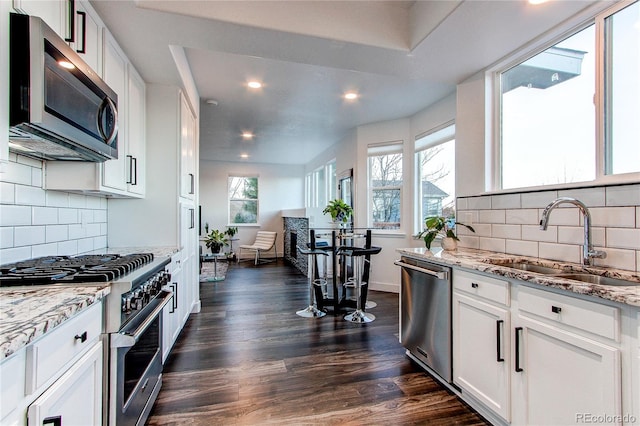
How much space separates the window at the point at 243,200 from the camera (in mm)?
8398

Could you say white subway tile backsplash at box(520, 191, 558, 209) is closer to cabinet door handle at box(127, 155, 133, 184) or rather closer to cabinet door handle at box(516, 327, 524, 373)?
cabinet door handle at box(516, 327, 524, 373)

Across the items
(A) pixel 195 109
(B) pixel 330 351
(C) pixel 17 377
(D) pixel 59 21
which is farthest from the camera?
(A) pixel 195 109

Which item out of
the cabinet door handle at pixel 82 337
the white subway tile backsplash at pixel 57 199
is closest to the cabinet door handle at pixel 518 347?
the cabinet door handle at pixel 82 337

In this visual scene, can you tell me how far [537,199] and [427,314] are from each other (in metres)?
1.08

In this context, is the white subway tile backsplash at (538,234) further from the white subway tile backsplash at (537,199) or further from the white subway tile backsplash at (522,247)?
the white subway tile backsplash at (537,199)

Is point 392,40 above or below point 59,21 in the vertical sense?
above

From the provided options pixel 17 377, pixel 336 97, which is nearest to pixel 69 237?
pixel 17 377

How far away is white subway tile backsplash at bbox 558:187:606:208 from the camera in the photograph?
64.3 inches

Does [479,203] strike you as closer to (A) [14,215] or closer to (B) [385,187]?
Answer: (B) [385,187]

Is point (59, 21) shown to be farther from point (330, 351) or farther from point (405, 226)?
point (405, 226)

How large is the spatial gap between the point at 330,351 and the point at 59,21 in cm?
273

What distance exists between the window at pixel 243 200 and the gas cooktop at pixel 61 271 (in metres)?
6.82

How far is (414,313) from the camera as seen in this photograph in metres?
2.33

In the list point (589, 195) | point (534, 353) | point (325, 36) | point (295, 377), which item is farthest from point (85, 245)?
point (589, 195)
